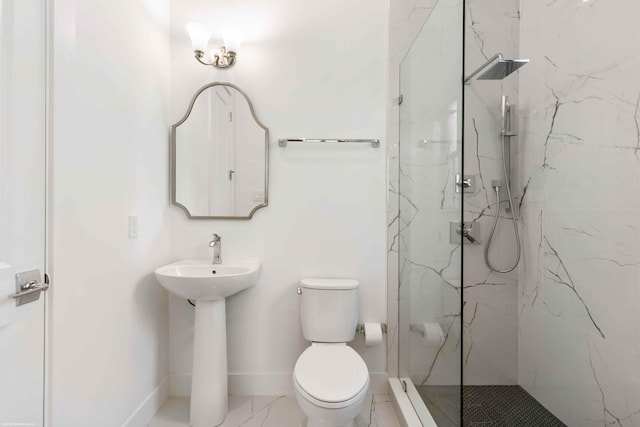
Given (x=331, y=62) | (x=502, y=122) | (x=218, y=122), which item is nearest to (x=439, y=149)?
(x=502, y=122)

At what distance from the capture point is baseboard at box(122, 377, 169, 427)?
1467 millimetres

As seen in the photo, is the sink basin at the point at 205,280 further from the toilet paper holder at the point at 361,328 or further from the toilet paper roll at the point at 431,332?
the toilet paper roll at the point at 431,332

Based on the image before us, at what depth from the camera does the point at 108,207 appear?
4.27 ft

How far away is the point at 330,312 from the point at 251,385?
70 centimetres

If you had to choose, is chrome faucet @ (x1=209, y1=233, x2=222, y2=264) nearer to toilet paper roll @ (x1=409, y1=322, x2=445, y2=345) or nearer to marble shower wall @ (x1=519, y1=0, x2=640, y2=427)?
toilet paper roll @ (x1=409, y1=322, x2=445, y2=345)

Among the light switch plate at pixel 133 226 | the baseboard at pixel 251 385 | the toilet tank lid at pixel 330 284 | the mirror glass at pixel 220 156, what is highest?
the mirror glass at pixel 220 156

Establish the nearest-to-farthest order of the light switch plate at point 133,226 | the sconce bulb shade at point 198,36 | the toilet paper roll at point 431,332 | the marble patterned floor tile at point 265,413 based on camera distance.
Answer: the toilet paper roll at point 431,332, the light switch plate at point 133,226, the marble patterned floor tile at point 265,413, the sconce bulb shade at point 198,36

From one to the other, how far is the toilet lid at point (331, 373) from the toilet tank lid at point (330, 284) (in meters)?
0.30

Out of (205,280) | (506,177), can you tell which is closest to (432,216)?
(506,177)

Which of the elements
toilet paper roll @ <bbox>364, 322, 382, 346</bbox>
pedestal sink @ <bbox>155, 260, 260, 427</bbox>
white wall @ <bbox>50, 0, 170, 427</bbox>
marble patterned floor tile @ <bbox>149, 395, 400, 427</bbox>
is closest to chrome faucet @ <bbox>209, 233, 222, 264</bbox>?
pedestal sink @ <bbox>155, 260, 260, 427</bbox>

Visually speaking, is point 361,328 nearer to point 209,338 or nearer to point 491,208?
point 209,338

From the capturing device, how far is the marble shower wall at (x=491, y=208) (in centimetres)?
167

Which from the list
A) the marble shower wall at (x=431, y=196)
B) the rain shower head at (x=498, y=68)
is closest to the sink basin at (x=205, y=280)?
the marble shower wall at (x=431, y=196)

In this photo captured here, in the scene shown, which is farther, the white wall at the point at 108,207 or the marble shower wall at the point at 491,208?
the marble shower wall at the point at 491,208
